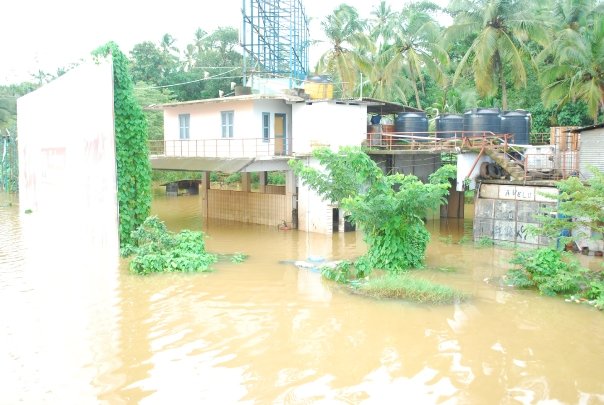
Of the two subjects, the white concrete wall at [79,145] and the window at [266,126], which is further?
the window at [266,126]

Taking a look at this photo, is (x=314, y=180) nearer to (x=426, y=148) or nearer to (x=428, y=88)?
(x=426, y=148)

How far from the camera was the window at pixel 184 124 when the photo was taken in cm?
3017

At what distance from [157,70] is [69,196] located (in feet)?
118

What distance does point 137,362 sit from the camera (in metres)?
11.1

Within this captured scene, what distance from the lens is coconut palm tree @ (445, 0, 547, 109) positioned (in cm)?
2912

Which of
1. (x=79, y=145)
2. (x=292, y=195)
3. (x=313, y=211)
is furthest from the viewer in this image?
(x=292, y=195)

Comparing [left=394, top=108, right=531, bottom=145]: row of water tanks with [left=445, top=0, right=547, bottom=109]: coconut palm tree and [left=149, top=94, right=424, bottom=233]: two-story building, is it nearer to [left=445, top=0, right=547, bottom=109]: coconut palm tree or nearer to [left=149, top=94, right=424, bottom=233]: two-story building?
[left=149, top=94, right=424, bottom=233]: two-story building

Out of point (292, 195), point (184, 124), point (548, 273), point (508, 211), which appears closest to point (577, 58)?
point (508, 211)

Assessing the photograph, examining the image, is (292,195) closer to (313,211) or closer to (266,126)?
(313,211)

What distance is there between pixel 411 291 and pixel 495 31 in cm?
1918

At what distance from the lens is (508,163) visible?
931 inches

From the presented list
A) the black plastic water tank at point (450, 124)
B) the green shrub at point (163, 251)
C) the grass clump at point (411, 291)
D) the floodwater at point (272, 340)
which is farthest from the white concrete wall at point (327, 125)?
the grass clump at point (411, 291)

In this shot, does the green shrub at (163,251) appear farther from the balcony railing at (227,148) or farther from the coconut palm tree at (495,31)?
the coconut palm tree at (495,31)

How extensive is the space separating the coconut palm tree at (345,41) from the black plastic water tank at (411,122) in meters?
8.91
